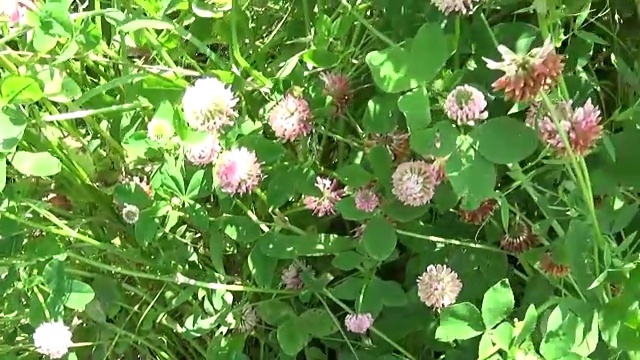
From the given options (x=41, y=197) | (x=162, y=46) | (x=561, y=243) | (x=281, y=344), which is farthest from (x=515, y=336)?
(x=41, y=197)

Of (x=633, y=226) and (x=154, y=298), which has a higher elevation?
(x=633, y=226)

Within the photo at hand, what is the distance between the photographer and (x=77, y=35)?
73cm

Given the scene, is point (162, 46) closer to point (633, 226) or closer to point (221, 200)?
point (221, 200)

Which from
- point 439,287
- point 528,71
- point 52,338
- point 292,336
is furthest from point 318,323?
point 528,71

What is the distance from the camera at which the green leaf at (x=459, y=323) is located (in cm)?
71

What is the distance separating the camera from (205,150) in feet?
2.38

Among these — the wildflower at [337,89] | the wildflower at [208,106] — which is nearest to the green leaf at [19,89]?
the wildflower at [208,106]

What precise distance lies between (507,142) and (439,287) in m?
0.18

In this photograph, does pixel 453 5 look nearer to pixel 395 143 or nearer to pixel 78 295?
pixel 395 143

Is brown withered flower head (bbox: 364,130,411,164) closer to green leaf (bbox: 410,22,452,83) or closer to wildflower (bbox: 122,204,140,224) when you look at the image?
green leaf (bbox: 410,22,452,83)

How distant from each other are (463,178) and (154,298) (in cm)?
39

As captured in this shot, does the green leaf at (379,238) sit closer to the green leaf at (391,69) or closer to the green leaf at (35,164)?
the green leaf at (391,69)

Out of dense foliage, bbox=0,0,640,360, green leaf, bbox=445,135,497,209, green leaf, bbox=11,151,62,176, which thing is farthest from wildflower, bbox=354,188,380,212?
green leaf, bbox=11,151,62,176

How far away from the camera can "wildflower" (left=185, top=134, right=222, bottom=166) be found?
2.37 ft
